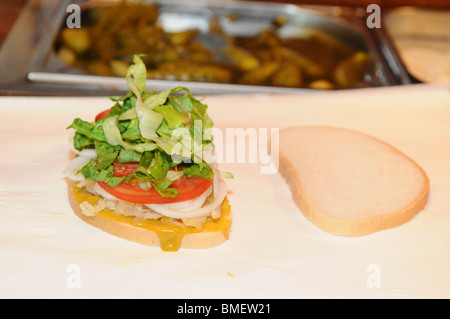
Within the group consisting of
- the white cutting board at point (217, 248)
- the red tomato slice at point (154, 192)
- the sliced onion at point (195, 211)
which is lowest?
the white cutting board at point (217, 248)

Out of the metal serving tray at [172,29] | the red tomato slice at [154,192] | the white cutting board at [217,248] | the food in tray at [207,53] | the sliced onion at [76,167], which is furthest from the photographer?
the food in tray at [207,53]

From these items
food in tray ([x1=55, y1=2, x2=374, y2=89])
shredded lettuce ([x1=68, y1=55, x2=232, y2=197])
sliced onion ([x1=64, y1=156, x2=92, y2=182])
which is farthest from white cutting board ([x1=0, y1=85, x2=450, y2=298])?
food in tray ([x1=55, y1=2, x2=374, y2=89])

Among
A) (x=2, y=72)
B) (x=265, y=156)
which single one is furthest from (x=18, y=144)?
(x=265, y=156)

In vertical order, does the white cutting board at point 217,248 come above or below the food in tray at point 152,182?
below

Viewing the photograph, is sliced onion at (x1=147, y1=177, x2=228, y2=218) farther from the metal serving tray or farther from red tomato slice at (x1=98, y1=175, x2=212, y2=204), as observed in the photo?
the metal serving tray

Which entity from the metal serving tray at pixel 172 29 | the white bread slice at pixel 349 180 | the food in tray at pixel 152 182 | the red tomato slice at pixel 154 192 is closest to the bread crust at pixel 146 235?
the food in tray at pixel 152 182

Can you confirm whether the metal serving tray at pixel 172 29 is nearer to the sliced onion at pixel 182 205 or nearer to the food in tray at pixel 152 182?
the food in tray at pixel 152 182

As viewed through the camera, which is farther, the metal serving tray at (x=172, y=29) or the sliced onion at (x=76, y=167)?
the metal serving tray at (x=172, y=29)

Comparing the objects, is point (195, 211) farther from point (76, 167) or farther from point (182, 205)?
point (76, 167)
